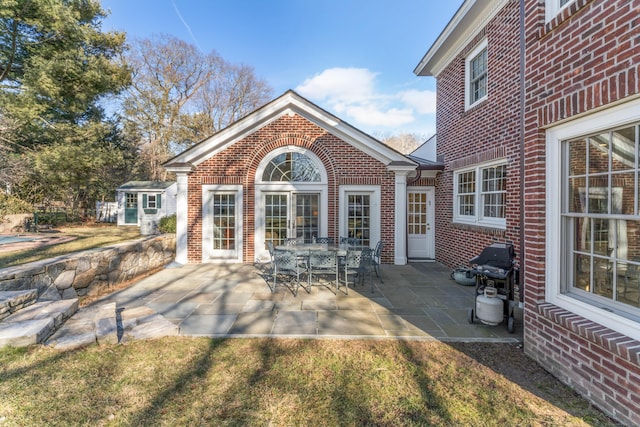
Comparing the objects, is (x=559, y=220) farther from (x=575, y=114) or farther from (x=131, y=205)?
(x=131, y=205)

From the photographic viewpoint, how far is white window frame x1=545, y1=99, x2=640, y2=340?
256cm

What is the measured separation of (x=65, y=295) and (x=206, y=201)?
420 cm

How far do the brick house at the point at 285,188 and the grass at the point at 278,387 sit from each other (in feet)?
16.8

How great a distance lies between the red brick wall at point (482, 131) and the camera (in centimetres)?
585

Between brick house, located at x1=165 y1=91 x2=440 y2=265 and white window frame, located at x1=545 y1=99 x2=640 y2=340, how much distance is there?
537 cm

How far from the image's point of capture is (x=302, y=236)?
28.9ft

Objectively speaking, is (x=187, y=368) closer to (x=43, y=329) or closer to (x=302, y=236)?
(x=43, y=329)

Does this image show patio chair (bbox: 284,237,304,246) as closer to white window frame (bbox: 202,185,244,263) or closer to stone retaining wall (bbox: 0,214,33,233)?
white window frame (bbox: 202,185,244,263)

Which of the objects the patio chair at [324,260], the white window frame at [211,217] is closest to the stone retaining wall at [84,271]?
the white window frame at [211,217]

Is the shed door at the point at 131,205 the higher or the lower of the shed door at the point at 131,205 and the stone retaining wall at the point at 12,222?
the higher

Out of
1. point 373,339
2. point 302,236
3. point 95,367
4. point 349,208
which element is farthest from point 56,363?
point 349,208

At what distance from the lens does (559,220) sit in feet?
10.4

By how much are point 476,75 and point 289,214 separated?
646cm

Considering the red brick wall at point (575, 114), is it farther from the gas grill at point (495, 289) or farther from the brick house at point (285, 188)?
the brick house at point (285, 188)
